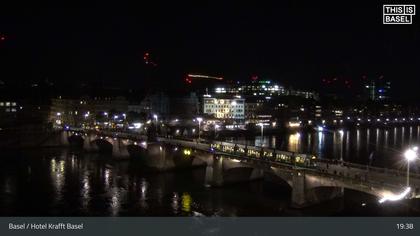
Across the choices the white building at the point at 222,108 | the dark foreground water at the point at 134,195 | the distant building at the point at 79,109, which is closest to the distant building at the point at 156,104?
the distant building at the point at 79,109

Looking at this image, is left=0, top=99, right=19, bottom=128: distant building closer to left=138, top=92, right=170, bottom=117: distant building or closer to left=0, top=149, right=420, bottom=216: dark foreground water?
left=138, top=92, right=170, bottom=117: distant building

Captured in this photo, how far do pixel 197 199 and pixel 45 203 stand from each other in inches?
440

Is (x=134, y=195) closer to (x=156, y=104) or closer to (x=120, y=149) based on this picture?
(x=120, y=149)

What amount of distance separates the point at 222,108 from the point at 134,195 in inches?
3714

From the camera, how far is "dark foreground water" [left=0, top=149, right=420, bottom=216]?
29469 millimetres

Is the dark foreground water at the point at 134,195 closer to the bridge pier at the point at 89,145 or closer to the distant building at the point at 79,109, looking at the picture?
the bridge pier at the point at 89,145

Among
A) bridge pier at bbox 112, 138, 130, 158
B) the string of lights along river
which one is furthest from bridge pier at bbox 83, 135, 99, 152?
the string of lights along river

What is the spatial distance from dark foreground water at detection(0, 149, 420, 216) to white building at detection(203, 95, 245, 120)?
78226mm

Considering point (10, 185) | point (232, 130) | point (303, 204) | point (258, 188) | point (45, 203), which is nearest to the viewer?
point (303, 204)

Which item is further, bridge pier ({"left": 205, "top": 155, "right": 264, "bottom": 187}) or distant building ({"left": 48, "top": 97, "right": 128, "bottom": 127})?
distant building ({"left": 48, "top": 97, "right": 128, "bottom": 127})

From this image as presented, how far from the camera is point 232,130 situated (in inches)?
4038
